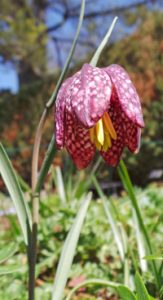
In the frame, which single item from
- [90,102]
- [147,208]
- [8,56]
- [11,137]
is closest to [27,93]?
[11,137]

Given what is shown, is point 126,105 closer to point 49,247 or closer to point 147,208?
point 49,247

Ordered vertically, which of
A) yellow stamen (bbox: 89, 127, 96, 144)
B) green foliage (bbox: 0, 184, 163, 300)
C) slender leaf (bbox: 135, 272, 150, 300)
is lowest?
green foliage (bbox: 0, 184, 163, 300)

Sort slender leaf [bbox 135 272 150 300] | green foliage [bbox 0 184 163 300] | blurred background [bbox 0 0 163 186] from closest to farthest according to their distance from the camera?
slender leaf [bbox 135 272 150 300] → green foliage [bbox 0 184 163 300] → blurred background [bbox 0 0 163 186]

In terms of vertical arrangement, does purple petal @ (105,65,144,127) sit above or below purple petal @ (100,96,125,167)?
above

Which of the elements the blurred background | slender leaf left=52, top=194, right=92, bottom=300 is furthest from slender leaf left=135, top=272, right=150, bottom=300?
the blurred background

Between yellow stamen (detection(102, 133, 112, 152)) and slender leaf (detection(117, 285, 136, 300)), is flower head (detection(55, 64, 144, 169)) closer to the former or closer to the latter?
yellow stamen (detection(102, 133, 112, 152))

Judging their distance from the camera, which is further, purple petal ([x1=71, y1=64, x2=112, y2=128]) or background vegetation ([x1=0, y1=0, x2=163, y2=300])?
background vegetation ([x1=0, y1=0, x2=163, y2=300])

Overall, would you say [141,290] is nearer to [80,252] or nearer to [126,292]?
[126,292]

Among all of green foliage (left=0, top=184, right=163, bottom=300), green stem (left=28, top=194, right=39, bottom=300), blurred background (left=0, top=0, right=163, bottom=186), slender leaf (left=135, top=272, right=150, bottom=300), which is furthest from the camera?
blurred background (left=0, top=0, right=163, bottom=186)
